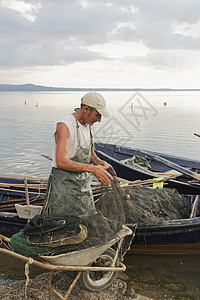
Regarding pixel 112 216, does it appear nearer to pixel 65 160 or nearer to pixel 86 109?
pixel 65 160

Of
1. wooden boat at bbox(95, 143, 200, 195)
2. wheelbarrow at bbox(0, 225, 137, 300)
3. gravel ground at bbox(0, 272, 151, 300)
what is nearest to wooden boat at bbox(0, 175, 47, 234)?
gravel ground at bbox(0, 272, 151, 300)

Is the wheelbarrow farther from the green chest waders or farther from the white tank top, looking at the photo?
the white tank top

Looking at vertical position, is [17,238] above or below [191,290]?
above

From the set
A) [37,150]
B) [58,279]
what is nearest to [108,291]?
[58,279]

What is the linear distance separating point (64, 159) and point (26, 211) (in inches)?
108

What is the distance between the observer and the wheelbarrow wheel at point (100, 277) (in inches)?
155

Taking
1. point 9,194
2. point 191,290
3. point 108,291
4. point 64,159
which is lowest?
point 191,290

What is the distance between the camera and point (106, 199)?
4617mm

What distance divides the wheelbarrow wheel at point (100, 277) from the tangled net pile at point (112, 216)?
1.43ft

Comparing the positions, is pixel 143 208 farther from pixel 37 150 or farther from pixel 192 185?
pixel 37 150

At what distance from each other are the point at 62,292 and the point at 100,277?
619mm

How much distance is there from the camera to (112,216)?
4.39 meters

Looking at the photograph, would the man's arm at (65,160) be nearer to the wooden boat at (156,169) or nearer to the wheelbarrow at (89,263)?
the wheelbarrow at (89,263)

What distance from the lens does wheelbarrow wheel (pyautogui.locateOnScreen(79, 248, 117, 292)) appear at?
3939 millimetres
